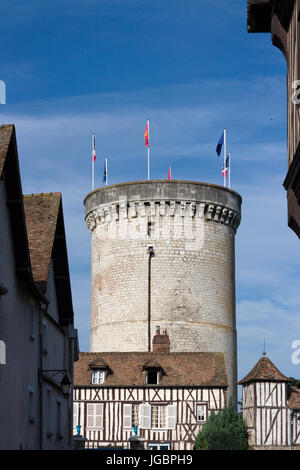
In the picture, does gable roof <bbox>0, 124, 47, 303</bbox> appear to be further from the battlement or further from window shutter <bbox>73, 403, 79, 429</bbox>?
the battlement

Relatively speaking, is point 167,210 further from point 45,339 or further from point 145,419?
point 45,339

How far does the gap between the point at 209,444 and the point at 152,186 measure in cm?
1956

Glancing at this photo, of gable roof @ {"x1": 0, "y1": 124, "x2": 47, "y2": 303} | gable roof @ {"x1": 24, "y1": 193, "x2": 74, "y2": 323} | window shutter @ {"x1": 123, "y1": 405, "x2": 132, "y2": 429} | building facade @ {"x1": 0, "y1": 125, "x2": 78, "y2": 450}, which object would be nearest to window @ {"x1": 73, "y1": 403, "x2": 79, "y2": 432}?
window shutter @ {"x1": 123, "y1": 405, "x2": 132, "y2": 429}

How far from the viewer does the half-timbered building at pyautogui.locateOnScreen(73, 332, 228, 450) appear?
41688 mm

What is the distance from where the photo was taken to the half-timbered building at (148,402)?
41.7m

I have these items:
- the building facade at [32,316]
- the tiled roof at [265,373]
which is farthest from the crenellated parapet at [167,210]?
the building facade at [32,316]

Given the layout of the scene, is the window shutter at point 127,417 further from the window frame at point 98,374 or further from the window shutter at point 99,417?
the window frame at point 98,374

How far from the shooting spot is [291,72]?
40.8ft

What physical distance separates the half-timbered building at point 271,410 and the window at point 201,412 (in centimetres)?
364

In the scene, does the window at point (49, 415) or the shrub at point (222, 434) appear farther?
the shrub at point (222, 434)

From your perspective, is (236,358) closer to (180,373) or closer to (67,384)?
(180,373)

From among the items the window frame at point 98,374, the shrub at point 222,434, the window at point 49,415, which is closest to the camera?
the window at point 49,415

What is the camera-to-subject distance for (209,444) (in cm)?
3791

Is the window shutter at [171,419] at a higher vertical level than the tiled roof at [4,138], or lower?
lower
